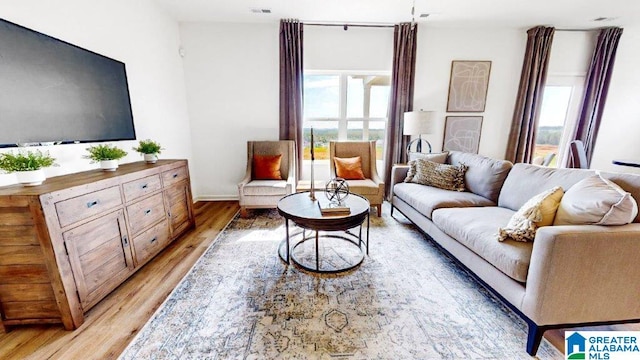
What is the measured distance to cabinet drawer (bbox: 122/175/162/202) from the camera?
189 cm

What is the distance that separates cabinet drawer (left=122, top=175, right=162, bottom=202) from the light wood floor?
2.08 ft

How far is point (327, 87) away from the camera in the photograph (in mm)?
3924

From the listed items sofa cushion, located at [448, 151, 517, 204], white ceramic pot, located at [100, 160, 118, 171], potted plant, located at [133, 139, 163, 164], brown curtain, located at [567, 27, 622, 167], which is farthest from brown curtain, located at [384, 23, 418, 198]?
white ceramic pot, located at [100, 160, 118, 171]

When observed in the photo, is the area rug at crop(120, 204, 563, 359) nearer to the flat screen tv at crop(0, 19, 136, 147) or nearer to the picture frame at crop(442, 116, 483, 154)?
the flat screen tv at crop(0, 19, 136, 147)

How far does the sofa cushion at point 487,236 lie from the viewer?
1.36 meters

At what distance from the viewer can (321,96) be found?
3949 millimetres

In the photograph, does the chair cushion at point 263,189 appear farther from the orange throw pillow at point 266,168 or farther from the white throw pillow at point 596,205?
the white throw pillow at point 596,205

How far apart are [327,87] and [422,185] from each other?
7.05 feet

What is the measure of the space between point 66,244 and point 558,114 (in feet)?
20.3

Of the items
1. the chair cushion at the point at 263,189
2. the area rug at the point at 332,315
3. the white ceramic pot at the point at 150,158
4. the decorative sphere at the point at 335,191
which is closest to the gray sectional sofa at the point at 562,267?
the area rug at the point at 332,315

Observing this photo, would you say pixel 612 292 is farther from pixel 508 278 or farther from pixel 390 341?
pixel 390 341

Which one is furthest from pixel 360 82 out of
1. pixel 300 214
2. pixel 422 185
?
pixel 300 214

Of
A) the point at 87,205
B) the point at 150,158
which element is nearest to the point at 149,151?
the point at 150,158

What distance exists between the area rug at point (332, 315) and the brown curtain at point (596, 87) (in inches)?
149
